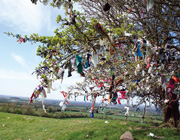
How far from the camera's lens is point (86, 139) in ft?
27.9

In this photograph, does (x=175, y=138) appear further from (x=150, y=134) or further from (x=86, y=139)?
(x=86, y=139)

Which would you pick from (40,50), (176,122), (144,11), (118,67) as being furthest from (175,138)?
(40,50)

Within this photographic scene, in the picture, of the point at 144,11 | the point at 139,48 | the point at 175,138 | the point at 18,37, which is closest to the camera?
the point at 139,48

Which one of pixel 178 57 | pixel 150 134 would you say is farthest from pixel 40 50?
pixel 150 134

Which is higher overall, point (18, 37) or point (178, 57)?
point (18, 37)

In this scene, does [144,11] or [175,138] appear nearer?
[144,11]

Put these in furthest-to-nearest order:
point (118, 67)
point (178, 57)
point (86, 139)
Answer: point (86, 139) → point (118, 67) → point (178, 57)

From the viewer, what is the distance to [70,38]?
13.1ft

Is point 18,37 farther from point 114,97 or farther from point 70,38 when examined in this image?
point 114,97

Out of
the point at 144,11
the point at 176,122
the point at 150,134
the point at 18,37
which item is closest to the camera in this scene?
the point at 18,37

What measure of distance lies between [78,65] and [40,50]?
221 cm

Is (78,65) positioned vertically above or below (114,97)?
above

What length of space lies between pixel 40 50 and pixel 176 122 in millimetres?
10466

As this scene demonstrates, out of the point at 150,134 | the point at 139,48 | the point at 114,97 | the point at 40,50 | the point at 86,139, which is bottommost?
the point at 86,139
